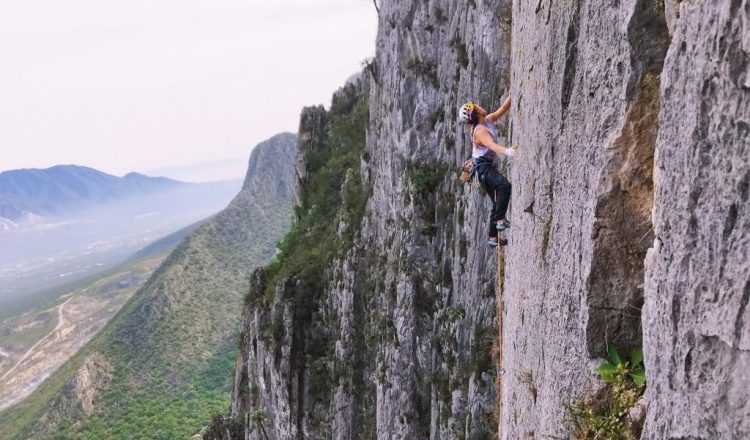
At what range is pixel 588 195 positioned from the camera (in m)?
5.23

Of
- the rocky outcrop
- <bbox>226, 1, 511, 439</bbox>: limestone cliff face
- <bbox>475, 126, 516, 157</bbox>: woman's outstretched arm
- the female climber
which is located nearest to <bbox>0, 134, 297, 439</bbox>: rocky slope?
the rocky outcrop

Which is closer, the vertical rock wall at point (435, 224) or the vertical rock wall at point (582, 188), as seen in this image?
the vertical rock wall at point (582, 188)

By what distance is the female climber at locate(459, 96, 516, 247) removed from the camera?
29.6ft

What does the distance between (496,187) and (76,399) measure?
9212cm

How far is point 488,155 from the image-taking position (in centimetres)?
945

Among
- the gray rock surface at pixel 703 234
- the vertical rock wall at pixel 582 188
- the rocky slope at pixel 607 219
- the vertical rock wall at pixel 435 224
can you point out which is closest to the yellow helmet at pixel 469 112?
the rocky slope at pixel 607 219

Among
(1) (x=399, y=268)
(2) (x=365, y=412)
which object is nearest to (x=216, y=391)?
(2) (x=365, y=412)

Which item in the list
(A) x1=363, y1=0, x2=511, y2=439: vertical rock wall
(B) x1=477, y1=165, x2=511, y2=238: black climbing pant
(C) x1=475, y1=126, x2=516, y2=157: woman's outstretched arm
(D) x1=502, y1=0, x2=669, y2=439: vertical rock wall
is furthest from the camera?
(A) x1=363, y1=0, x2=511, y2=439: vertical rock wall

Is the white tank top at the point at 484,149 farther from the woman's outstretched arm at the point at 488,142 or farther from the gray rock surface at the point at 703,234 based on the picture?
the gray rock surface at the point at 703,234

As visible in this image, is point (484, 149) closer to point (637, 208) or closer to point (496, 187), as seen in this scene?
point (496, 187)

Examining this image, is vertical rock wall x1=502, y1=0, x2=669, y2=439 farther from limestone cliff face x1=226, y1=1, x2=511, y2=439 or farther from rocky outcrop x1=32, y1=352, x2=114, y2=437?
rocky outcrop x1=32, y1=352, x2=114, y2=437

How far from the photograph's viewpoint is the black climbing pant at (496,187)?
9594 mm

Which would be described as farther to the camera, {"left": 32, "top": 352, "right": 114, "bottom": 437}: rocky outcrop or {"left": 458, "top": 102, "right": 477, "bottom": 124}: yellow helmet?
{"left": 32, "top": 352, "right": 114, "bottom": 437}: rocky outcrop

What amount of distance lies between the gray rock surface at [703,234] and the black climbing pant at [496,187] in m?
5.67
